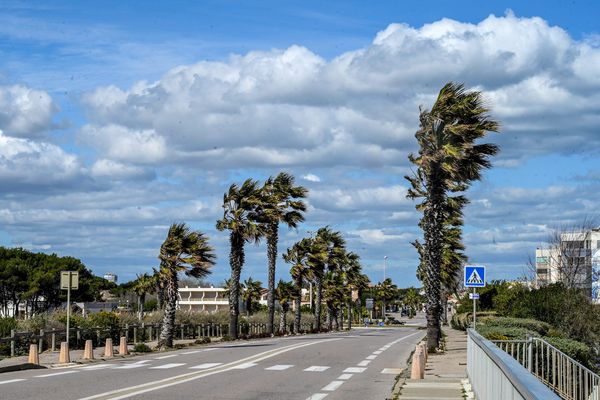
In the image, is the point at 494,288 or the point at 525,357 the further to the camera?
the point at 494,288

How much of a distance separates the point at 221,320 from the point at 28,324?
80.2 ft

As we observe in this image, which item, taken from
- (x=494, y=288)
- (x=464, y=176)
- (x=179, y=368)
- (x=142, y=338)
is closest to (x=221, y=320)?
(x=142, y=338)

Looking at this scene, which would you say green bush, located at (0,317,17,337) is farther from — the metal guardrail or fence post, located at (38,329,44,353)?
the metal guardrail

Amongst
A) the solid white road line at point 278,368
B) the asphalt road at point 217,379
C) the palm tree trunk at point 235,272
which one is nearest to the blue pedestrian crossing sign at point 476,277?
the asphalt road at point 217,379

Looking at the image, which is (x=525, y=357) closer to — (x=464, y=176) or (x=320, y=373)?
(x=320, y=373)

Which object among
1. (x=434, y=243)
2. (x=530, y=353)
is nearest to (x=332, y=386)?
(x=530, y=353)

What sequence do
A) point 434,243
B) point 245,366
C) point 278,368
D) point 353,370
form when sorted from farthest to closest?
point 434,243 < point 245,366 < point 278,368 < point 353,370

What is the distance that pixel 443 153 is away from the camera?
34.2 meters

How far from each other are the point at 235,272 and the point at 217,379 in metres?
34.0

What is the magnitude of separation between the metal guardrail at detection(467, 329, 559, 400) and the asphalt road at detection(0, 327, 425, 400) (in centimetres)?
376

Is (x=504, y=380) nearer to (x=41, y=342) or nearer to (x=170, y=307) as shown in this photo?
(x=41, y=342)

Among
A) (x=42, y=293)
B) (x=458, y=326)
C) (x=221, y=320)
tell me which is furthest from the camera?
(x=42, y=293)

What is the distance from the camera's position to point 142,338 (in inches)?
1852

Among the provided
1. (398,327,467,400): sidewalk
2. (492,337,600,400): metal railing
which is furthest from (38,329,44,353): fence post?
(492,337,600,400): metal railing
